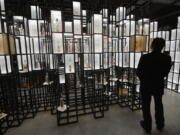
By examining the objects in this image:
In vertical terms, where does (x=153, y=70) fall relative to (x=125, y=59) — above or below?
below

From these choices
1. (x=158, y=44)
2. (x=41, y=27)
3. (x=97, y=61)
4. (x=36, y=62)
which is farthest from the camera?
(x=36, y=62)

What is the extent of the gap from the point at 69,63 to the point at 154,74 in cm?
168

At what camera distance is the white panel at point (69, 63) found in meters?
2.44

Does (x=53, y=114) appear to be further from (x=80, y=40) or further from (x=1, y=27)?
(x=1, y=27)

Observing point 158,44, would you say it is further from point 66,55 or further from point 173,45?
point 173,45

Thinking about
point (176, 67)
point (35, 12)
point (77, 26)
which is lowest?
point (176, 67)

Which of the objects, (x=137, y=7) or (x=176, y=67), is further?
(x=176, y=67)

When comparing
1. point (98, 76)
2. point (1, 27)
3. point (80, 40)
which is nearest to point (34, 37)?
point (1, 27)

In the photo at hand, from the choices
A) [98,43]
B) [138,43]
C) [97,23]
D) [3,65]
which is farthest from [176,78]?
[3,65]

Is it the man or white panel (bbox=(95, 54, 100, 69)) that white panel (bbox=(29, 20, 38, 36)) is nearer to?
white panel (bbox=(95, 54, 100, 69))

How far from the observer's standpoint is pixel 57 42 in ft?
7.68

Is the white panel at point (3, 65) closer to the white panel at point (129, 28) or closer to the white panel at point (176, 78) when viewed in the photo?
the white panel at point (129, 28)

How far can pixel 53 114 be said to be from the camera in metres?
2.89

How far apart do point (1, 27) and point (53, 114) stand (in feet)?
7.48
